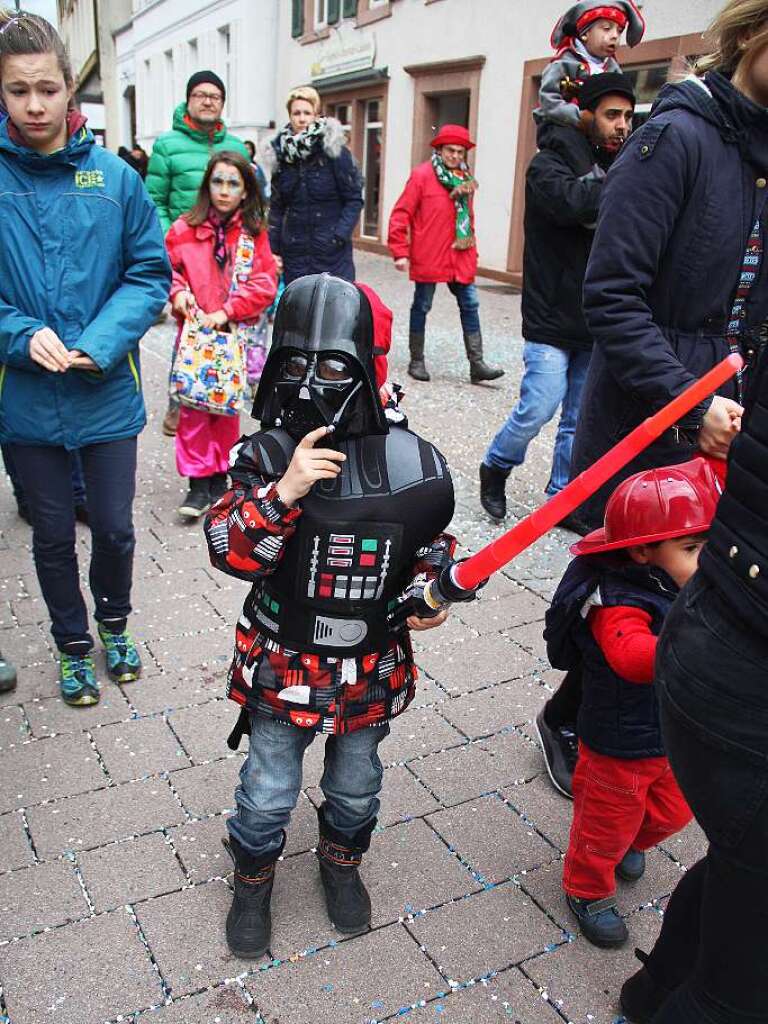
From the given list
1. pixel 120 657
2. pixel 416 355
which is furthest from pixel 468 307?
pixel 120 657

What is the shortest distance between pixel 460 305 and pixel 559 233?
132 inches

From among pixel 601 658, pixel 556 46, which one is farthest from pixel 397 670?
pixel 556 46

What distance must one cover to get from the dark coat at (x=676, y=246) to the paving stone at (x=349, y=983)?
1.45 m

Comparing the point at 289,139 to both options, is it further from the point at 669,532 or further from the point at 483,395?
the point at 669,532

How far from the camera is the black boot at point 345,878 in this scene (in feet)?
7.70

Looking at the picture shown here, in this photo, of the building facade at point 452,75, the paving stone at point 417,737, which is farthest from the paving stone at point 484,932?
the building facade at point 452,75

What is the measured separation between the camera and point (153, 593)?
13.5 ft

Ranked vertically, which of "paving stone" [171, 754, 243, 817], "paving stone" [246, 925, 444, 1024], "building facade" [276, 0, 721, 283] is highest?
"building facade" [276, 0, 721, 283]

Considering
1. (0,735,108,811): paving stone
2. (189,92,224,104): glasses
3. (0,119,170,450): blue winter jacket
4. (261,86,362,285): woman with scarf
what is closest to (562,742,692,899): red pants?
(0,735,108,811): paving stone

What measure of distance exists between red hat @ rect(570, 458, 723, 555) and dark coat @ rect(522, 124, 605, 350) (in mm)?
2602

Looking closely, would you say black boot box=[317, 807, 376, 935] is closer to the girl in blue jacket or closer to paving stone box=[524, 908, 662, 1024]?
paving stone box=[524, 908, 662, 1024]

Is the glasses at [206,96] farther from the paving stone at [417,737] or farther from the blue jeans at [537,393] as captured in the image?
the paving stone at [417,737]

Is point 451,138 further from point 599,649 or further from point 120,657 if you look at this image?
point 599,649

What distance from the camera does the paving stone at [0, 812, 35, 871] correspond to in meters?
2.53
